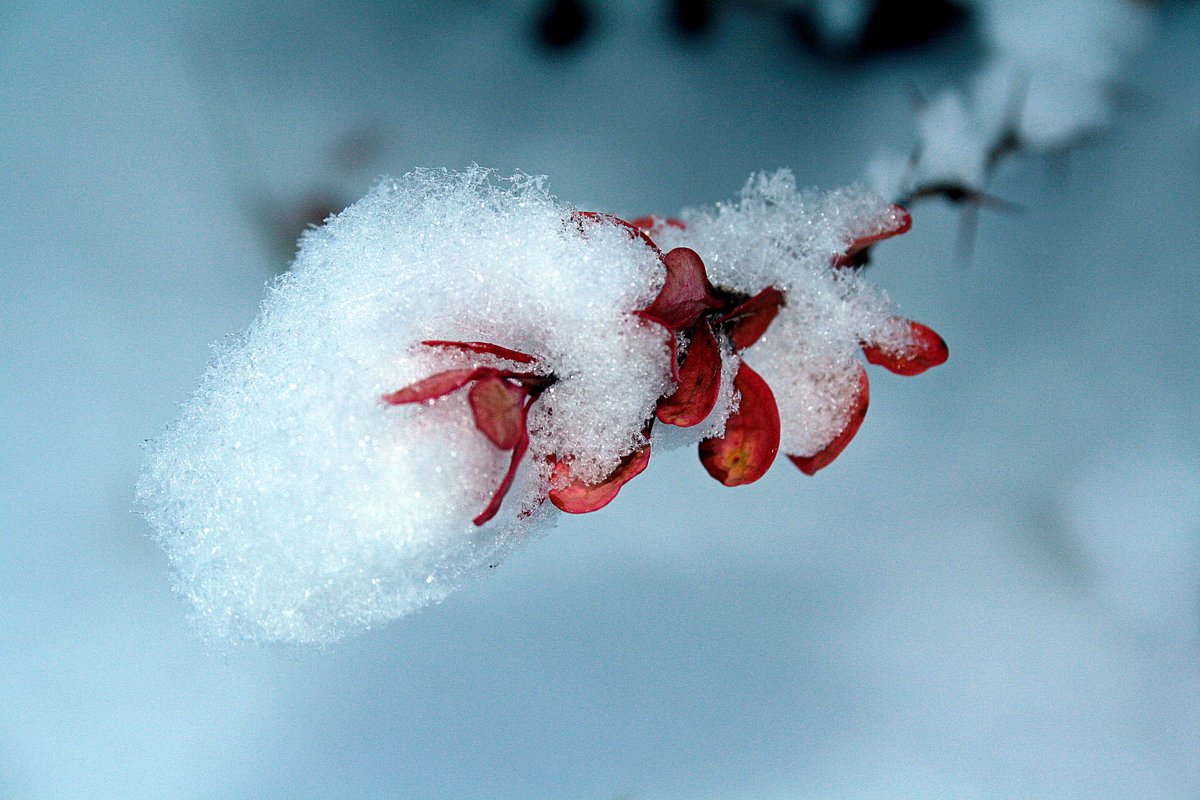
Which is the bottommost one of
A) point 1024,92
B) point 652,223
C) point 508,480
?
point 508,480

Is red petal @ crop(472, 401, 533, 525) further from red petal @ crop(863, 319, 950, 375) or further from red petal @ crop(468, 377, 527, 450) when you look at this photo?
red petal @ crop(863, 319, 950, 375)

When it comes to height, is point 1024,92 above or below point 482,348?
above

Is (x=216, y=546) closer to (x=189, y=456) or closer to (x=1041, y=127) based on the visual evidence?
(x=189, y=456)

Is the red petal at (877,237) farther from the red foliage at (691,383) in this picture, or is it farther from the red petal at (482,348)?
the red petal at (482,348)

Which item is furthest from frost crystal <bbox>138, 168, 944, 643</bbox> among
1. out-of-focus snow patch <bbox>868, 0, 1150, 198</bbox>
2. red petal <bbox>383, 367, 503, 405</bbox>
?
out-of-focus snow patch <bbox>868, 0, 1150, 198</bbox>

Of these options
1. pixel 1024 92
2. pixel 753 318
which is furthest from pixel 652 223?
pixel 1024 92

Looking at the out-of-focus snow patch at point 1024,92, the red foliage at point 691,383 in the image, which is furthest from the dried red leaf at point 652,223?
the out-of-focus snow patch at point 1024,92

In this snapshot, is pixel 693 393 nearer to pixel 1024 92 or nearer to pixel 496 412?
pixel 496 412

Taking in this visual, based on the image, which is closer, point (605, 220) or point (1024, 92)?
point (605, 220)
